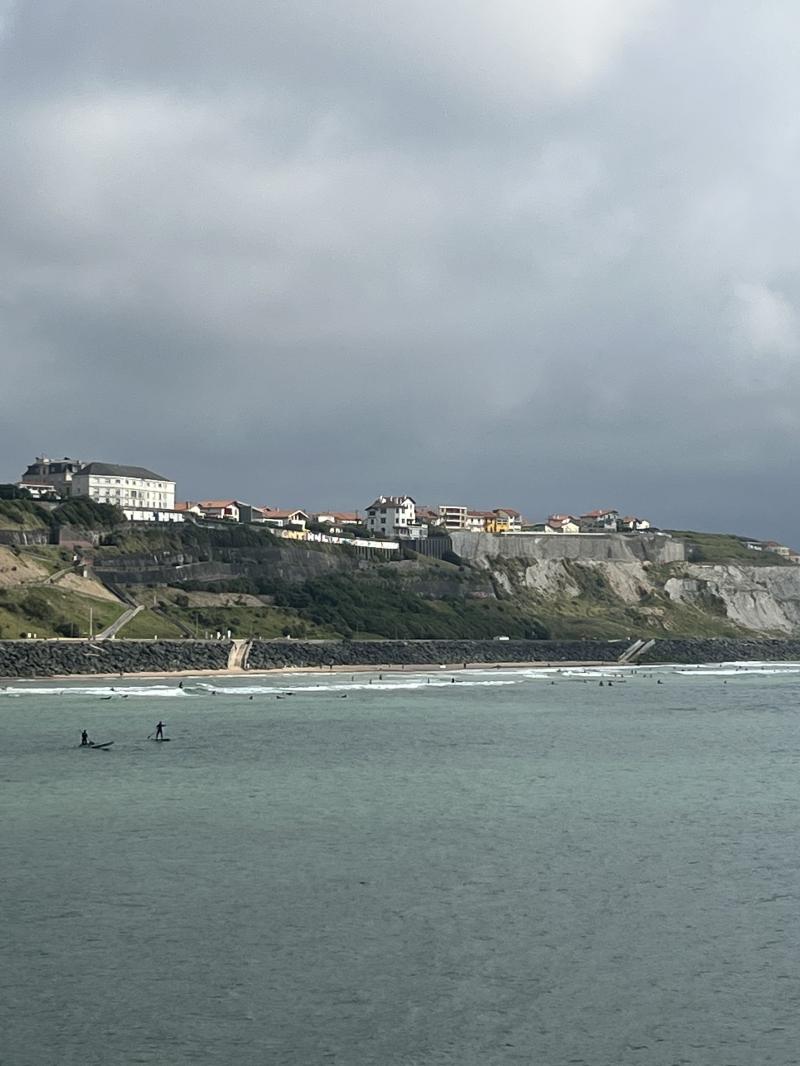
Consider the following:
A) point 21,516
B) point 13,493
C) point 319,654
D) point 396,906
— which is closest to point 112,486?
point 13,493

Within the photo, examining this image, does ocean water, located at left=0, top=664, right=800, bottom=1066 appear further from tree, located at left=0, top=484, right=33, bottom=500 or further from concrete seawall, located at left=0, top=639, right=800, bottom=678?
tree, located at left=0, top=484, right=33, bottom=500

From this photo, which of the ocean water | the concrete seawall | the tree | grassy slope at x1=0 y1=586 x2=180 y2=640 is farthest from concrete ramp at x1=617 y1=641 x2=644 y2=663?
the ocean water

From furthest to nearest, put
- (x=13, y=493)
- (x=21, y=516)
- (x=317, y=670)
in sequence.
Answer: (x=13, y=493), (x=21, y=516), (x=317, y=670)

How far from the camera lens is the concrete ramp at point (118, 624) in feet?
411

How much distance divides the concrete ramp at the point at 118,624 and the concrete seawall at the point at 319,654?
134 inches

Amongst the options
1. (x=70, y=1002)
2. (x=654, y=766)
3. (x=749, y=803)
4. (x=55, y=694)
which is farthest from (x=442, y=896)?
(x=55, y=694)

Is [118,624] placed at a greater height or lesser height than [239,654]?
greater

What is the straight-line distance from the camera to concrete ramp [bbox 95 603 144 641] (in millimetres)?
125344

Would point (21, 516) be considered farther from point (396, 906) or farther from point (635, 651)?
point (396, 906)

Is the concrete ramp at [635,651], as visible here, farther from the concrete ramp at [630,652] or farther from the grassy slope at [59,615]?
the grassy slope at [59,615]

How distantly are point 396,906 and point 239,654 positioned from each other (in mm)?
101970

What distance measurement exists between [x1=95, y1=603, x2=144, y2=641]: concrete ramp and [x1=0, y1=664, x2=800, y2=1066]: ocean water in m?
57.4

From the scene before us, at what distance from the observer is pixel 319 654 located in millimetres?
139750

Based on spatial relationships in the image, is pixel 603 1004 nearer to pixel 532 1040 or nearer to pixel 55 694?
pixel 532 1040
